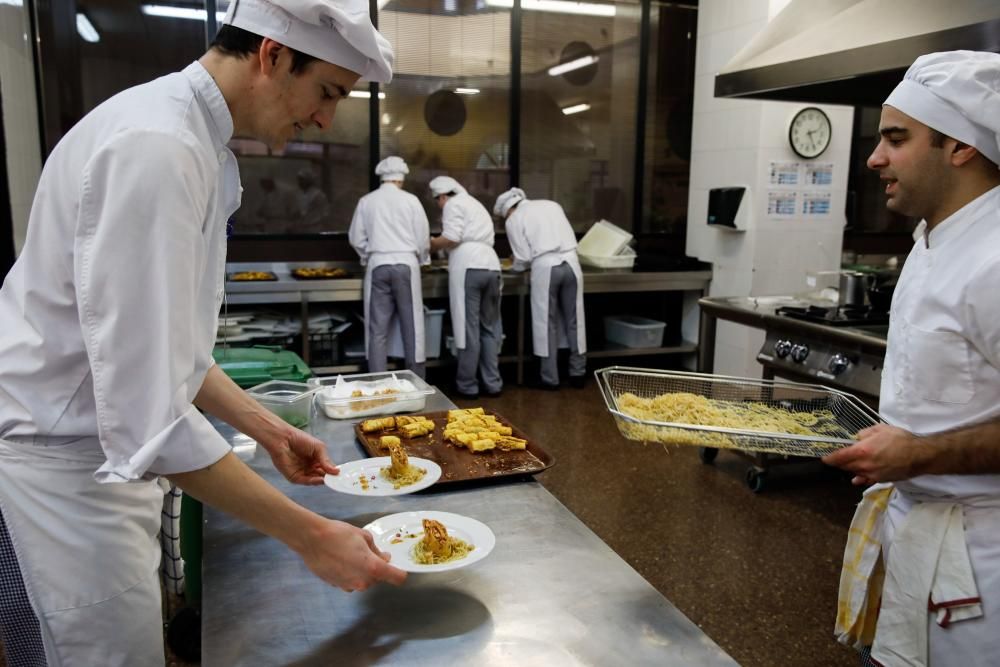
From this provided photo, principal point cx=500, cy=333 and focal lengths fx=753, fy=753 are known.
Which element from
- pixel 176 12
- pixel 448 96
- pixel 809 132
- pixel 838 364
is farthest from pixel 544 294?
pixel 176 12

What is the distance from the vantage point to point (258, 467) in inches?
73.7

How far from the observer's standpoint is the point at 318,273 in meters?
5.54

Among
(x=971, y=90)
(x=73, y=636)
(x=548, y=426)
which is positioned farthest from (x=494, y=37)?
(x=73, y=636)

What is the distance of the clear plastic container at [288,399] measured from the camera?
200cm

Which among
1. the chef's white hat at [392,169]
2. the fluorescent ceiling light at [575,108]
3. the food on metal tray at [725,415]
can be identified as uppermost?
the fluorescent ceiling light at [575,108]

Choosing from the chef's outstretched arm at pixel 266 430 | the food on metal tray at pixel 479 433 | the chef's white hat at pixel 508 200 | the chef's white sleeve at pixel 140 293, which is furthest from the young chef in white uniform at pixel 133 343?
the chef's white hat at pixel 508 200

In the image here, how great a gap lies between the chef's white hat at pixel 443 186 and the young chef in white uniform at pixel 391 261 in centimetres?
32

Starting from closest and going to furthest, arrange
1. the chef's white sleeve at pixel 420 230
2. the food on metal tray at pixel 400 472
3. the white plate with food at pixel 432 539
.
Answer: the white plate with food at pixel 432 539, the food on metal tray at pixel 400 472, the chef's white sleeve at pixel 420 230

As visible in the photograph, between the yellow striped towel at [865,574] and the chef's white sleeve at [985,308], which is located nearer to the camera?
the chef's white sleeve at [985,308]

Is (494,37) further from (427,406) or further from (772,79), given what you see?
(427,406)

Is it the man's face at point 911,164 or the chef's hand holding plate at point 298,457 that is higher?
the man's face at point 911,164

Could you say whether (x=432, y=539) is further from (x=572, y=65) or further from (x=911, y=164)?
(x=572, y=65)

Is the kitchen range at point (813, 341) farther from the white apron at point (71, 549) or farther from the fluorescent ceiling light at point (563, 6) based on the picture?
the fluorescent ceiling light at point (563, 6)

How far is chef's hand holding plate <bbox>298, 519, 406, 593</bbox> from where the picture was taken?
1.10 m
